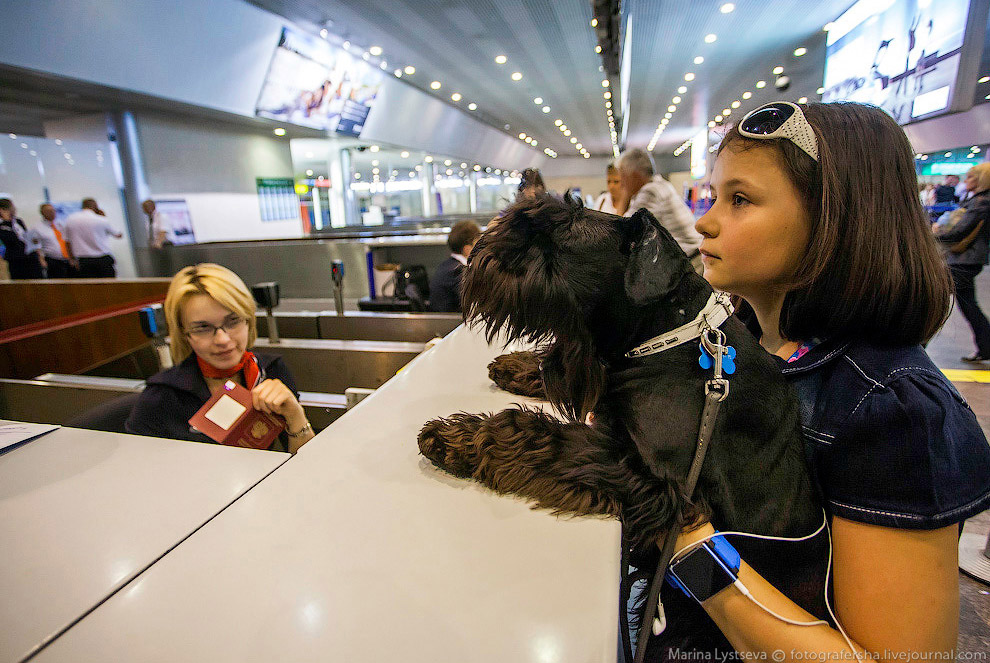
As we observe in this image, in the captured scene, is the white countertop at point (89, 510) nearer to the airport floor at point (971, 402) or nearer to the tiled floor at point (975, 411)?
the airport floor at point (971, 402)

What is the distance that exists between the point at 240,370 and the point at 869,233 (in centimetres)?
190

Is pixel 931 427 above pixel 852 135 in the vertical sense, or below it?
below

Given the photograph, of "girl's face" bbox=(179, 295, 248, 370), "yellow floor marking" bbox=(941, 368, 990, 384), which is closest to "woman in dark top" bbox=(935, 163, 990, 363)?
"yellow floor marking" bbox=(941, 368, 990, 384)

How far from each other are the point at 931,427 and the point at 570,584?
0.57 metres

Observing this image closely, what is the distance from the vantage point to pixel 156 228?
8555mm

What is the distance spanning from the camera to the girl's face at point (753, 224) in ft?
2.53

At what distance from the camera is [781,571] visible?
2.58 ft

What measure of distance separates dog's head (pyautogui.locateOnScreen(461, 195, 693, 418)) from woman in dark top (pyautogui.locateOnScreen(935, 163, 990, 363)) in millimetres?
4746

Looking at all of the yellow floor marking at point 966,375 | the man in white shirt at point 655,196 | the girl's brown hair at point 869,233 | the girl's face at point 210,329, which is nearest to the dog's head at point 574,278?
the girl's brown hair at point 869,233

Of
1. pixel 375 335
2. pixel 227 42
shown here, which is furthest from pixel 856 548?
pixel 227 42

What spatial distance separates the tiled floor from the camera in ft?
4.80

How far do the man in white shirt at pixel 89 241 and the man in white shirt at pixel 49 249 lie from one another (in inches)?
7.1

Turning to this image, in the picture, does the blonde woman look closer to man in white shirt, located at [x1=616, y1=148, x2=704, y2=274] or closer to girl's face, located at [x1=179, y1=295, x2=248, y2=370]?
girl's face, located at [x1=179, y1=295, x2=248, y2=370]

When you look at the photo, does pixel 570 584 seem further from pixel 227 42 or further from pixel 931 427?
pixel 227 42
